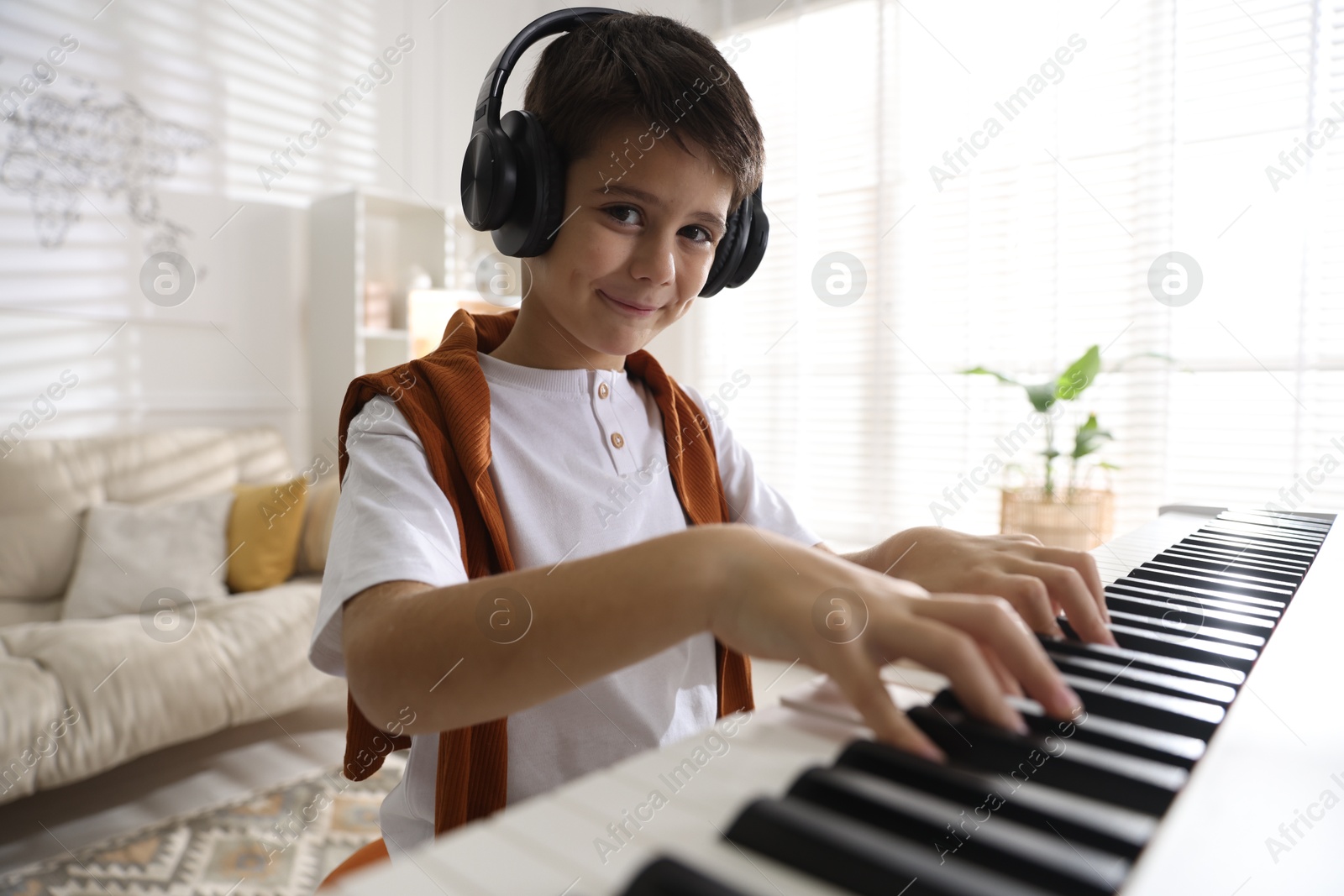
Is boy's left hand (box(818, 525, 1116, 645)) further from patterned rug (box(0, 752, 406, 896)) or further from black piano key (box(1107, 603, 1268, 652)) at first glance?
patterned rug (box(0, 752, 406, 896))

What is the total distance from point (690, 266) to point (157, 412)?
260 cm

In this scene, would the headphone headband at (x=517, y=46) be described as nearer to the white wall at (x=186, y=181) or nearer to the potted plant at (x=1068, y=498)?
the potted plant at (x=1068, y=498)

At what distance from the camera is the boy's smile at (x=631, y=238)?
729 millimetres

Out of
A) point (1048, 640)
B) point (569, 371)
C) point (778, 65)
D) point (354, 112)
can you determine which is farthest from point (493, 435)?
point (778, 65)

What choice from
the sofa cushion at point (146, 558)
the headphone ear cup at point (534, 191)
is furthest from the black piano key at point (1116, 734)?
the sofa cushion at point (146, 558)

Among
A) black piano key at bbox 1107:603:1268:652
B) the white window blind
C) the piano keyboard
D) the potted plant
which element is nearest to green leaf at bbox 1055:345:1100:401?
the potted plant

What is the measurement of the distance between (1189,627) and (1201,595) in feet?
0.35

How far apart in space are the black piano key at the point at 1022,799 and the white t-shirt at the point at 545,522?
316 millimetres

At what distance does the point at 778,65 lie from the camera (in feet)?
11.6

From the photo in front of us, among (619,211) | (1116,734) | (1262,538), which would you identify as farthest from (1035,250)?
(1116,734)

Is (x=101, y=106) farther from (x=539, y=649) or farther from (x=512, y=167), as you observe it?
(x=539, y=649)

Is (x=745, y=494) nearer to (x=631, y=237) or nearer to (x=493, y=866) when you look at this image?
(x=631, y=237)

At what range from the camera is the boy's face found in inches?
28.7

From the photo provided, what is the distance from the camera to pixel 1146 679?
1.35 feet
